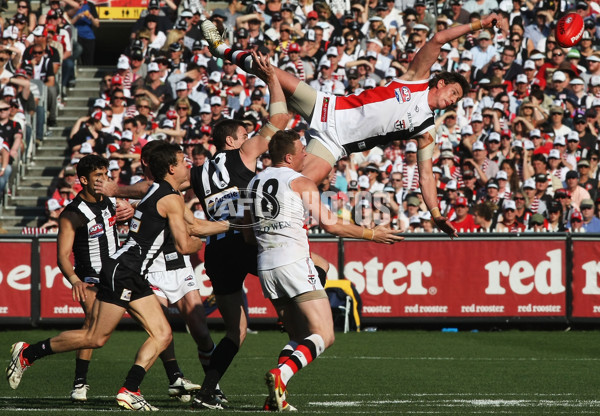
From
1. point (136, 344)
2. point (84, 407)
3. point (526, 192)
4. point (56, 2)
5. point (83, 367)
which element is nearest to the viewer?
point (84, 407)

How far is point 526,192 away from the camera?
60.1ft

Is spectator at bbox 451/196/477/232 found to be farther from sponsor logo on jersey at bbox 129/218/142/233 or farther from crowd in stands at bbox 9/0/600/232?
sponsor logo on jersey at bbox 129/218/142/233

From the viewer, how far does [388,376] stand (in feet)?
38.3

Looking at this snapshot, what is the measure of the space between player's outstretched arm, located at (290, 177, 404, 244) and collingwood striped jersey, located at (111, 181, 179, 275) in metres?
1.19

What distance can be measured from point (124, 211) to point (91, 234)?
1.24 ft

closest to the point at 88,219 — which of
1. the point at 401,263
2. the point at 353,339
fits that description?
the point at 353,339

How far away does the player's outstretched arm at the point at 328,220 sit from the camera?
8414mm

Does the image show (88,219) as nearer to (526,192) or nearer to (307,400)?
(307,400)

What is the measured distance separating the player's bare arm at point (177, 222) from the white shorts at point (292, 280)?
2.27 ft

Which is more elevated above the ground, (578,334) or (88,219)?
(88,219)

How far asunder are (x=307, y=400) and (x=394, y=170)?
10.2m

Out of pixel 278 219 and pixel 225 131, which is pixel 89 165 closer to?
pixel 225 131

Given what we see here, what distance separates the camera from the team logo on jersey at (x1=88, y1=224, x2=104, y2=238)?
10.2 m

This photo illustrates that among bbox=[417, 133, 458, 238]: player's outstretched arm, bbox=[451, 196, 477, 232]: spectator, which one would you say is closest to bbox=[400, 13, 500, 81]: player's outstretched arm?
bbox=[417, 133, 458, 238]: player's outstretched arm
